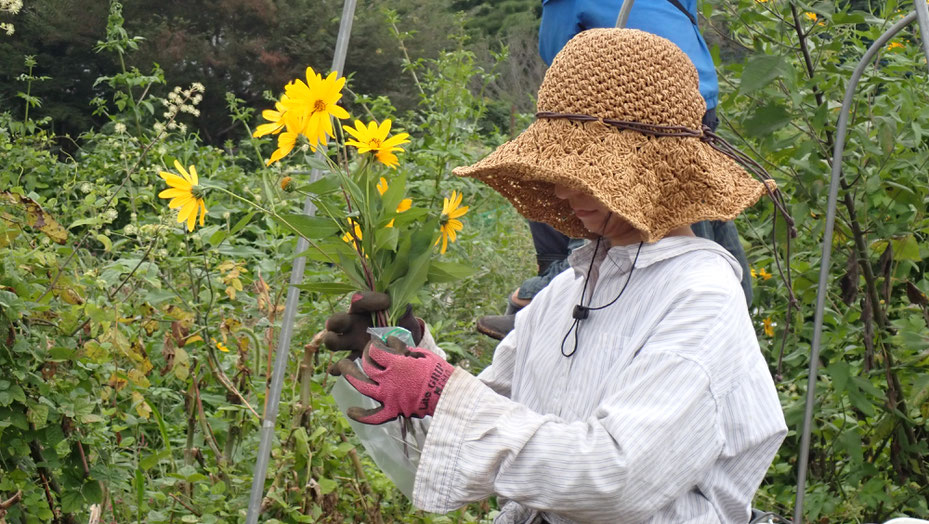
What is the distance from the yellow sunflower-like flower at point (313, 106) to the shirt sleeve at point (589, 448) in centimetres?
53

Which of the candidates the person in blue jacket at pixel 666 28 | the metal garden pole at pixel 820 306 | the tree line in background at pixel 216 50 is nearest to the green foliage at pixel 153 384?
the metal garden pole at pixel 820 306

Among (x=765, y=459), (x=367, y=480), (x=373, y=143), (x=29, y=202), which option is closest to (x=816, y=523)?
(x=367, y=480)

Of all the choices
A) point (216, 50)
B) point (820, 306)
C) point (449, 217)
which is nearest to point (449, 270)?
point (449, 217)

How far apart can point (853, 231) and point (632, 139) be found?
127 cm

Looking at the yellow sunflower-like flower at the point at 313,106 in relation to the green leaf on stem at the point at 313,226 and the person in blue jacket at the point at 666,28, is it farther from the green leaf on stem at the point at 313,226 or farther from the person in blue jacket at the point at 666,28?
the person in blue jacket at the point at 666,28

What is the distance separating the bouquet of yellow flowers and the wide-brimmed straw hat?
31 cm

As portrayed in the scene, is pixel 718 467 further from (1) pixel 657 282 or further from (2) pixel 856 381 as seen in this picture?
(2) pixel 856 381

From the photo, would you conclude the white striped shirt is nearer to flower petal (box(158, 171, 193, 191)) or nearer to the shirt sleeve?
the shirt sleeve

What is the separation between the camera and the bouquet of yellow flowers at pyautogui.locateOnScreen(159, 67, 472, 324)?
1687mm

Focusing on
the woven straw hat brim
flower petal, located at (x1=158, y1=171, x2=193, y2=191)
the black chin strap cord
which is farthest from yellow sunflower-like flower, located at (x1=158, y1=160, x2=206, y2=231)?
the black chin strap cord

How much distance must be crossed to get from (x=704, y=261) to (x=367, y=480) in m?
1.32

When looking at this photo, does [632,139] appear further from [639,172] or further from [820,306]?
[820,306]

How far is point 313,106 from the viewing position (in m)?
1.69

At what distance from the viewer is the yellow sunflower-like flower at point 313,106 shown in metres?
1.67
